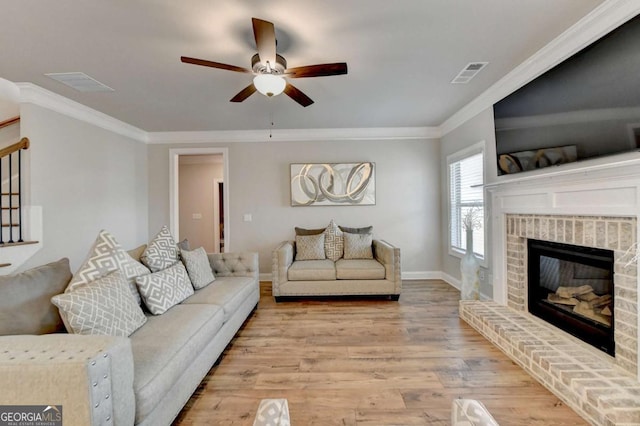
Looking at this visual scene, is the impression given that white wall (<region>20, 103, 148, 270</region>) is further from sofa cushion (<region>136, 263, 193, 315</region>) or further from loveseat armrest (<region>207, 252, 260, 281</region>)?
sofa cushion (<region>136, 263, 193, 315</region>)

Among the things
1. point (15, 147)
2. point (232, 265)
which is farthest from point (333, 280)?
point (15, 147)

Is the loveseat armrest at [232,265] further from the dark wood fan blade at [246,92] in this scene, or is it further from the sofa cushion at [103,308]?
the dark wood fan blade at [246,92]

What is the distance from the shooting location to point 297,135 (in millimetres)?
4711

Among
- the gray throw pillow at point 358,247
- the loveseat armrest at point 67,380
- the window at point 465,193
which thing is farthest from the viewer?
the gray throw pillow at point 358,247

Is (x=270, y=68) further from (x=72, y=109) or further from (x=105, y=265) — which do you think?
(x=72, y=109)

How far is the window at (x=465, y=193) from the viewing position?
358 cm

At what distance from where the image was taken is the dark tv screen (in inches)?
64.5

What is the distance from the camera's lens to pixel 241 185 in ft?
15.7

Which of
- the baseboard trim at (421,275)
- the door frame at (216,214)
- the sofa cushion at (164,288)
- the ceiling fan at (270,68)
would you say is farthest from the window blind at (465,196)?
the door frame at (216,214)

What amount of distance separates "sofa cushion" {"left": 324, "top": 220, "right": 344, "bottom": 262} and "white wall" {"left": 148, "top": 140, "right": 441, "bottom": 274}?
17.6 inches

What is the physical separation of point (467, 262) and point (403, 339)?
1266mm

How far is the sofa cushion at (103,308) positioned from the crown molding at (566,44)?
3529 mm

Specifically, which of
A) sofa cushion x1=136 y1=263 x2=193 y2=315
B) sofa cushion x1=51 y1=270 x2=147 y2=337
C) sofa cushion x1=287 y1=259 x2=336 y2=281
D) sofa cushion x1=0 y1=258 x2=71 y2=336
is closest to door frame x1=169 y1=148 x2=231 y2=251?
sofa cushion x1=287 y1=259 x2=336 y2=281

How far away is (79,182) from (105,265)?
7.90 ft
